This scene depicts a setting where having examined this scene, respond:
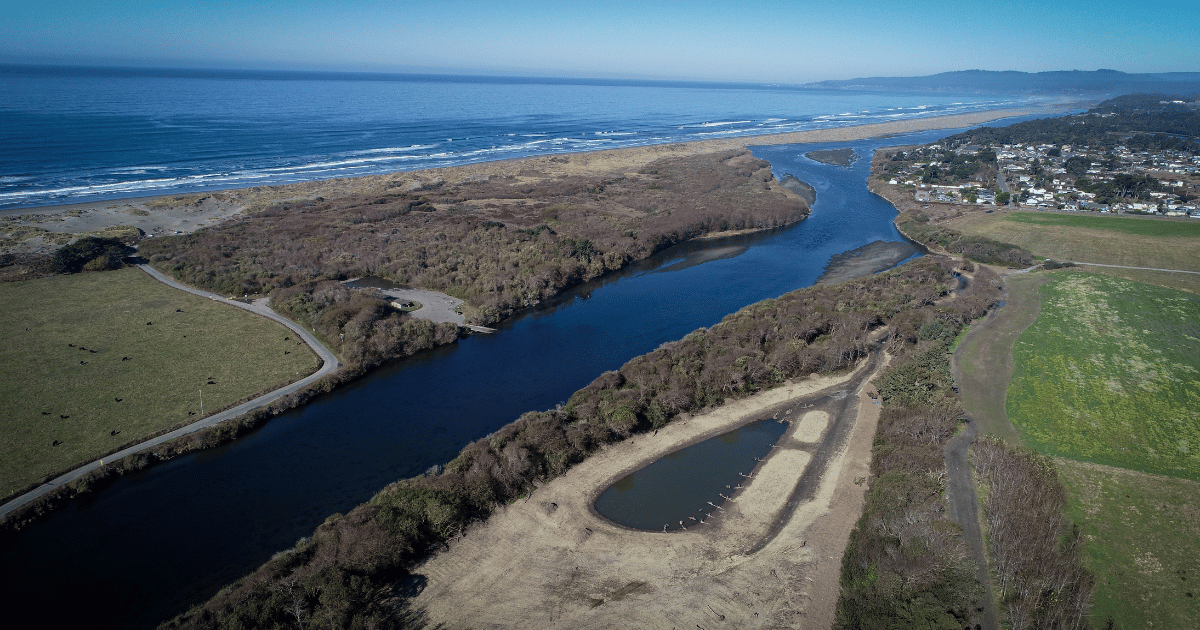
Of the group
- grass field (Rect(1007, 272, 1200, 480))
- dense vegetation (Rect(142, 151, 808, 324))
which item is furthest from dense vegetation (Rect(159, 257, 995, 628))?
dense vegetation (Rect(142, 151, 808, 324))

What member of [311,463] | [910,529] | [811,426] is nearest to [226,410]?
[311,463]

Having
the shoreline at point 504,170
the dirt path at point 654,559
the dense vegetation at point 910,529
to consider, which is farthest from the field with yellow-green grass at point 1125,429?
the shoreline at point 504,170

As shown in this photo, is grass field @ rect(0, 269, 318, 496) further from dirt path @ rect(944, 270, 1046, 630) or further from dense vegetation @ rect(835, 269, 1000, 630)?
dirt path @ rect(944, 270, 1046, 630)

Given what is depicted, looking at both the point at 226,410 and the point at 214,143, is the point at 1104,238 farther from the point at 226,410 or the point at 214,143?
the point at 214,143

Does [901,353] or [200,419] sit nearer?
[200,419]

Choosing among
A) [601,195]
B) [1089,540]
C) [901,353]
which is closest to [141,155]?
[601,195]

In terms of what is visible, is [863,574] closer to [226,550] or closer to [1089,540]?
[1089,540]

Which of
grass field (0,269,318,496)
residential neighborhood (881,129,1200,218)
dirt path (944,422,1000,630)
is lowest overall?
dirt path (944,422,1000,630)
